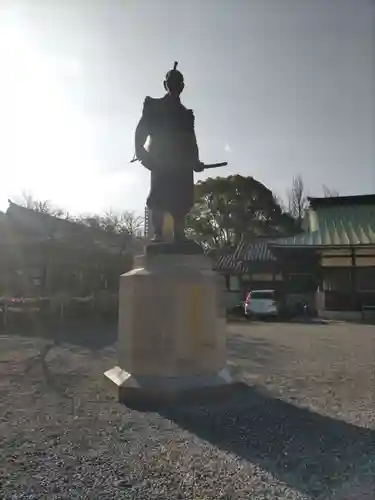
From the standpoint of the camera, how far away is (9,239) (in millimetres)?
19375

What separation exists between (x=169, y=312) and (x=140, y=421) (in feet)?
3.53

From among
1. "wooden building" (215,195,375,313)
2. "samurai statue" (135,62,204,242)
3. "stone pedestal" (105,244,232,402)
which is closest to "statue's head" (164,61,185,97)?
"samurai statue" (135,62,204,242)

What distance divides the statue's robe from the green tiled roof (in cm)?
1748

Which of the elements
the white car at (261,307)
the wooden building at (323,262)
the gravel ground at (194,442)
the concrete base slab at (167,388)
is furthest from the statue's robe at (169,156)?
the wooden building at (323,262)

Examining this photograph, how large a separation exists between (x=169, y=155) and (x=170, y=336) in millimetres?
1995

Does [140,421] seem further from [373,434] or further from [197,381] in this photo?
[373,434]

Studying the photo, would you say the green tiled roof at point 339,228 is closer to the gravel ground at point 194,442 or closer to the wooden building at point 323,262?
the wooden building at point 323,262

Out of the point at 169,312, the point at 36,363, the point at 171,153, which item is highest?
the point at 171,153

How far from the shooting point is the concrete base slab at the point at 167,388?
422 centimetres

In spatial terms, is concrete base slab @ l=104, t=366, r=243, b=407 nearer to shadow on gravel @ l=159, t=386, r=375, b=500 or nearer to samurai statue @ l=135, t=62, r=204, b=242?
shadow on gravel @ l=159, t=386, r=375, b=500

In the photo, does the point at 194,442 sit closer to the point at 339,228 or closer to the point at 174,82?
the point at 174,82

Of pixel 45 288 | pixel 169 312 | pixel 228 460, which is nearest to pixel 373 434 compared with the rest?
pixel 228 460

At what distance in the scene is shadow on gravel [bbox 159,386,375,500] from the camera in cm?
265

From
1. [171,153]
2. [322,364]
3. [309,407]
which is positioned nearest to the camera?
[309,407]
